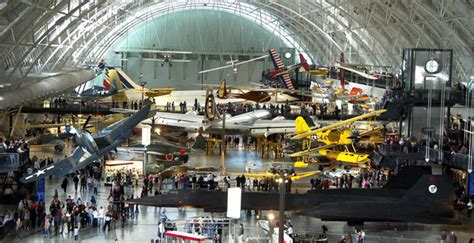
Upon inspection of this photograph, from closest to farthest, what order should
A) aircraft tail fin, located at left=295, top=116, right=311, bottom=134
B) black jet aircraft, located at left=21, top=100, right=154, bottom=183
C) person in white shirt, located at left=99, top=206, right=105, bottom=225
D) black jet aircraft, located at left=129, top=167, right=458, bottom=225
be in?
person in white shirt, located at left=99, top=206, right=105, bottom=225
black jet aircraft, located at left=129, top=167, right=458, bottom=225
black jet aircraft, located at left=21, top=100, right=154, bottom=183
aircraft tail fin, located at left=295, top=116, right=311, bottom=134

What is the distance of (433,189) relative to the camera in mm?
30453

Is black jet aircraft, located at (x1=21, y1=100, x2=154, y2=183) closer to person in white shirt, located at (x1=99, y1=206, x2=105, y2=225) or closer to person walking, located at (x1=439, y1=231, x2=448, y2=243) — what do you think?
person in white shirt, located at (x1=99, y1=206, x2=105, y2=225)

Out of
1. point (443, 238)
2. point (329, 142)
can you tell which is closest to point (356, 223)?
point (443, 238)

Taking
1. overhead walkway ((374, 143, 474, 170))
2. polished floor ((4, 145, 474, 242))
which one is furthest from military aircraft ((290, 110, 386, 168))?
polished floor ((4, 145, 474, 242))

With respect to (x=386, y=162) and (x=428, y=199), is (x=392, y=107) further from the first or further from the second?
(x=428, y=199)

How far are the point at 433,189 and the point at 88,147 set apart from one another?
45.4 feet

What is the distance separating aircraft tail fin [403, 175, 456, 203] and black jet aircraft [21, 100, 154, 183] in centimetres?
1222

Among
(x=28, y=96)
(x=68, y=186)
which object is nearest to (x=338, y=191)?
(x=68, y=186)

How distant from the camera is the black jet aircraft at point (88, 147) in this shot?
111 feet

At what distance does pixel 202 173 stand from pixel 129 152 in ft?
19.0

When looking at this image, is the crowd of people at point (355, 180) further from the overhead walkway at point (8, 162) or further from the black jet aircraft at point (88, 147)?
→ the overhead walkway at point (8, 162)

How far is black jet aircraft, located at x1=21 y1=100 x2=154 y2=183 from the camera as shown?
1330 inches

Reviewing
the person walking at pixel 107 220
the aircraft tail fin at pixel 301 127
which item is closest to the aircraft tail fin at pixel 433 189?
the person walking at pixel 107 220

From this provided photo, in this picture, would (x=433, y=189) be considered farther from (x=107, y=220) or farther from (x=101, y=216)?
(x=101, y=216)
